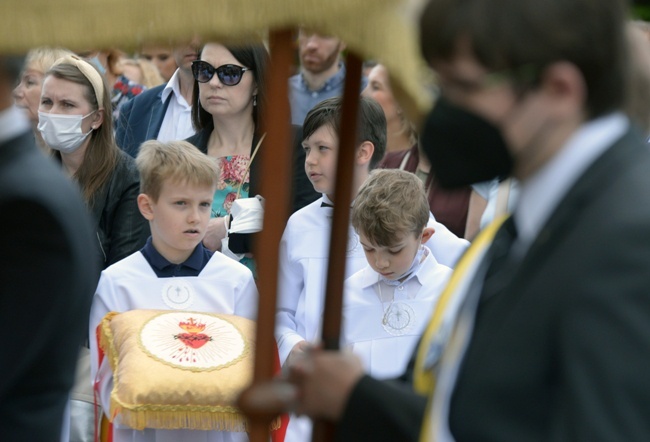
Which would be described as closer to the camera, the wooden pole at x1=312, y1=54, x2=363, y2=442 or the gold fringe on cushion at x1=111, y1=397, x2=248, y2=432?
the wooden pole at x1=312, y1=54, x2=363, y2=442

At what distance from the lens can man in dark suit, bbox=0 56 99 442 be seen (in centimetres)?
220

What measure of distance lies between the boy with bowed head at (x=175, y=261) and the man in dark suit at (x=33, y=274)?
201 centimetres

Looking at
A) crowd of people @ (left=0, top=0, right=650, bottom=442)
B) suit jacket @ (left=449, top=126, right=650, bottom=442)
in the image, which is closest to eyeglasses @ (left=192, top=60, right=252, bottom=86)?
crowd of people @ (left=0, top=0, right=650, bottom=442)

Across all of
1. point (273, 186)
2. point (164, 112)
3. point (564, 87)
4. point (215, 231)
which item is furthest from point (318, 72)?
point (564, 87)

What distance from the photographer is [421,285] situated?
14.5 ft

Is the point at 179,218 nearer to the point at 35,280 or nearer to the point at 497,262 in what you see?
the point at 35,280

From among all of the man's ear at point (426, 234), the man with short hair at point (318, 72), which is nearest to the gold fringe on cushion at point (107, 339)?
the man's ear at point (426, 234)

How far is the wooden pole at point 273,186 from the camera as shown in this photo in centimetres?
186

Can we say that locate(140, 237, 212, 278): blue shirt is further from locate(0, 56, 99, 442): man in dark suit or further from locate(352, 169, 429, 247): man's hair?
locate(0, 56, 99, 442): man in dark suit

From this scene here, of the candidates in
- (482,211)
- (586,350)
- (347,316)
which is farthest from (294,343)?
(586,350)

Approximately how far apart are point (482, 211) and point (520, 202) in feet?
12.4

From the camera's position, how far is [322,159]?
4.92 meters

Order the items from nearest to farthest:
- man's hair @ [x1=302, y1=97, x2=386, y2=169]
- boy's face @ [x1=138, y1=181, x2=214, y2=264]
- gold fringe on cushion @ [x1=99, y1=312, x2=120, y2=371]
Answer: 1. gold fringe on cushion @ [x1=99, y1=312, x2=120, y2=371]
2. boy's face @ [x1=138, y1=181, x2=214, y2=264]
3. man's hair @ [x1=302, y1=97, x2=386, y2=169]

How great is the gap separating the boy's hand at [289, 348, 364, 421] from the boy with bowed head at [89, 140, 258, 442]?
2.35 metres
